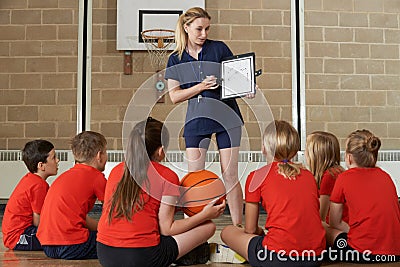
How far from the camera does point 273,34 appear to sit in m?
5.92

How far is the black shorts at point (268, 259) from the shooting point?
231 cm

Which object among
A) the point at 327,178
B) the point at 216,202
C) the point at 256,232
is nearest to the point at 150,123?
the point at 216,202

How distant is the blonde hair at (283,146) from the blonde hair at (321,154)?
1.34ft

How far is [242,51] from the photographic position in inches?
231

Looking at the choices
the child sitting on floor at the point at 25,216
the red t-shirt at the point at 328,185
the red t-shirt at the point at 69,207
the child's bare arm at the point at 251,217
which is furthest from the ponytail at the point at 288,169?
the child sitting on floor at the point at 25,216

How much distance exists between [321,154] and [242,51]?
318 cm

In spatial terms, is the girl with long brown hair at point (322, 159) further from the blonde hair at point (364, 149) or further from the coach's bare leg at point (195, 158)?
the coach's bare leg at point (195, 158)

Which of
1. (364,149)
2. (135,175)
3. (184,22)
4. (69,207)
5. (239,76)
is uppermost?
(184,22)

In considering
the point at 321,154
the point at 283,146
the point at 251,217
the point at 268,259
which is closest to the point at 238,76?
the point at 321,154

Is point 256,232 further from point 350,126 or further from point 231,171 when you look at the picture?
point 350,126

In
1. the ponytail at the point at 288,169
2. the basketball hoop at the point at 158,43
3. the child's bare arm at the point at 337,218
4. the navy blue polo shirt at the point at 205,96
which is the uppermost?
the basketball hoop at the point at 158,43

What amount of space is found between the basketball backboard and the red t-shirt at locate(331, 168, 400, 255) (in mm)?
3556

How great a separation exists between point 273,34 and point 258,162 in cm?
138

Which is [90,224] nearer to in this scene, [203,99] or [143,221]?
[143,221]
